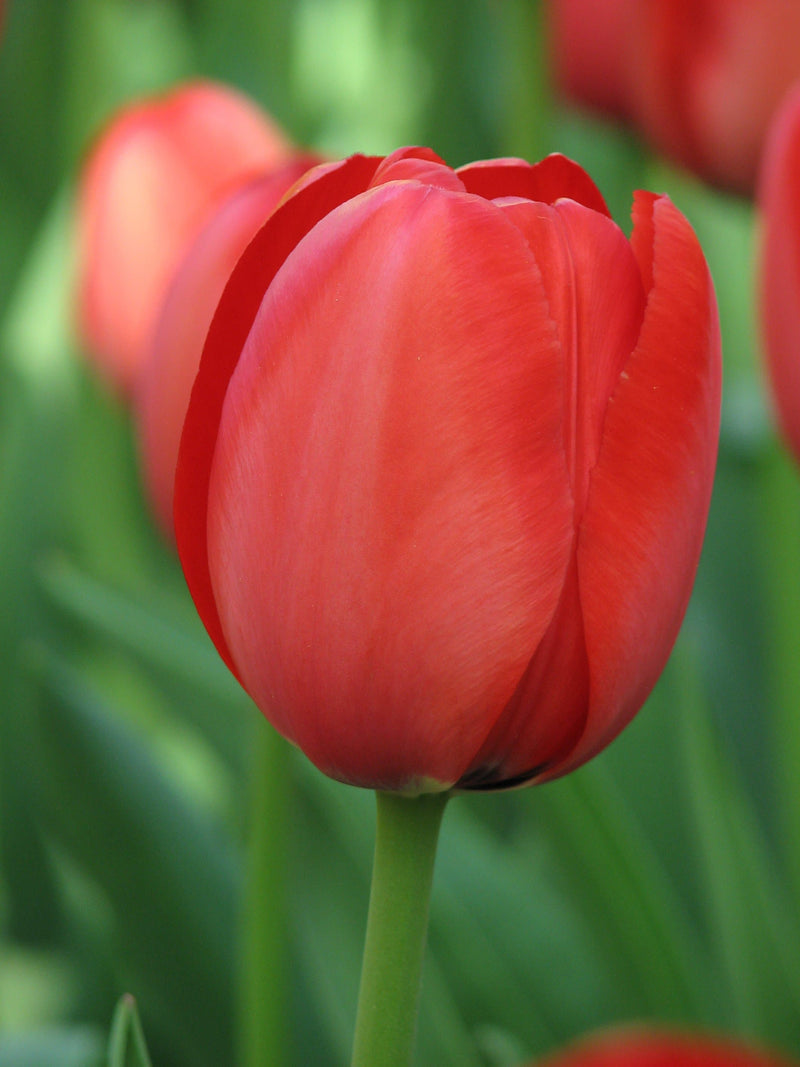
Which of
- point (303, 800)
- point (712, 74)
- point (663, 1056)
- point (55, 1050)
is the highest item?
point (712, 74)

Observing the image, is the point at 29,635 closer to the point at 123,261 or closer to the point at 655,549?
the point at 123,261

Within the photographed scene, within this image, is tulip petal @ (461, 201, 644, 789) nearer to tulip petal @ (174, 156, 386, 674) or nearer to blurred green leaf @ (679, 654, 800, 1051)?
tulip petal @ (174, 156, 386, 674)

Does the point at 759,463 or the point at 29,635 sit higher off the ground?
the point at 759,463

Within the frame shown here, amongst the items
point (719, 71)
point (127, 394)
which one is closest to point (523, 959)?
point (127, 394)

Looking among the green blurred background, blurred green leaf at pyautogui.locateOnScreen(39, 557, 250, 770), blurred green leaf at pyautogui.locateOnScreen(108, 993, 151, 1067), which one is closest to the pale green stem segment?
the green blurred background

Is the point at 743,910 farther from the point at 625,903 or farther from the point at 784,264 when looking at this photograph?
the point at 784,264

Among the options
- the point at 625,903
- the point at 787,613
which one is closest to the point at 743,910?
the point at 625,903
